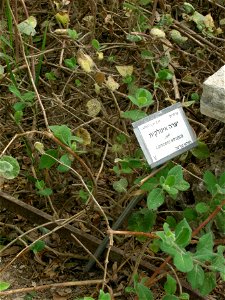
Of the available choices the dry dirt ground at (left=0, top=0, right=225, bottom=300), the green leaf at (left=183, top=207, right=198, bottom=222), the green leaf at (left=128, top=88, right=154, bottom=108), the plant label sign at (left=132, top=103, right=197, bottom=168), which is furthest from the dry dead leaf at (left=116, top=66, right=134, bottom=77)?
the green leaf at (left=183, top=207, right=198, bottom=222)

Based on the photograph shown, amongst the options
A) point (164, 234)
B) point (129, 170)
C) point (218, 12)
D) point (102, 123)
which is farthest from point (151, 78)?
point (164, 234)

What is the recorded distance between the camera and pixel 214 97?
189 centimetres

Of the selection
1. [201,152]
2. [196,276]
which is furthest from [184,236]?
[201,152]

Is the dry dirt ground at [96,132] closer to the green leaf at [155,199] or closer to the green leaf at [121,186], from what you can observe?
the green leaf at [121,186]

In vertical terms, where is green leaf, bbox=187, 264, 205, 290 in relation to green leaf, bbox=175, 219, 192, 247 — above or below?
below

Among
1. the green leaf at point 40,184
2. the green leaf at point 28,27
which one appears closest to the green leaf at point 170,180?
the green leaf at point 40,184

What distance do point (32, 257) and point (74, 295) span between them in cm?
24

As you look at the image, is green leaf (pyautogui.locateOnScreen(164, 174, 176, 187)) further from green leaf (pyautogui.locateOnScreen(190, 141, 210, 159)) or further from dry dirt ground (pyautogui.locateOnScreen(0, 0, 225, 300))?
green leaf (pyautogui.locateOnScreen(190, 141, 210, 159))

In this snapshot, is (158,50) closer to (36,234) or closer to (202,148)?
(202,148)

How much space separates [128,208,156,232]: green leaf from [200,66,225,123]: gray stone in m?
0.37

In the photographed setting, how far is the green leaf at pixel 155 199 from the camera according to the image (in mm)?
1756

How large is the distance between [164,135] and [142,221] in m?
0.34

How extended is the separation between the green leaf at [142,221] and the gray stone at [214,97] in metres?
0.37

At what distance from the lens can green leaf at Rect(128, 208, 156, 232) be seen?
1996 mm
